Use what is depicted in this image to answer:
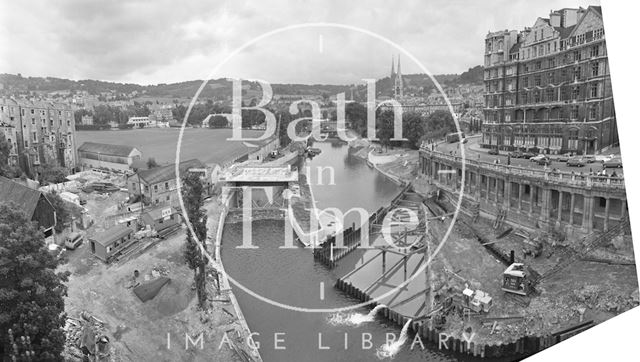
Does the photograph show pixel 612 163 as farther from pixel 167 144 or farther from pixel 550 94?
pixel 167 144

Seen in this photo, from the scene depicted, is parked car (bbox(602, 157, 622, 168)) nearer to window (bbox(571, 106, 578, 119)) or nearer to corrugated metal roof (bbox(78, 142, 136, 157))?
window (bbox(571, 106, 578, 119))

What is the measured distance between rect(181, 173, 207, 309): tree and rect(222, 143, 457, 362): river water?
2450 millimetres

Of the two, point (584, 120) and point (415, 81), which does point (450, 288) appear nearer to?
point (584, 120)

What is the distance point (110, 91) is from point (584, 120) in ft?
223

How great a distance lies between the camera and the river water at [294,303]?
59.7 feet

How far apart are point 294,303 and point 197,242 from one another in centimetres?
517

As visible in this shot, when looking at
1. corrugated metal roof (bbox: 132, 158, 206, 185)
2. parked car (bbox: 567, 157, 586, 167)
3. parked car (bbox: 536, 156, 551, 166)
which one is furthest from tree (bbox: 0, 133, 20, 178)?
parked car (bbox: 567, 157, 586, 167)

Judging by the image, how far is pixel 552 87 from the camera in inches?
1309

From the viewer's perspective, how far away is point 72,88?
63.7 metres

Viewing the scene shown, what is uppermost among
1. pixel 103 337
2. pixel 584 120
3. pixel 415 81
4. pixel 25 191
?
pixel 415 81

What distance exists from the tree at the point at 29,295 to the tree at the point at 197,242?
5610mm

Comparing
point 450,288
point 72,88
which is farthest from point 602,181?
point 72,88

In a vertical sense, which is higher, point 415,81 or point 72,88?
point 415,81

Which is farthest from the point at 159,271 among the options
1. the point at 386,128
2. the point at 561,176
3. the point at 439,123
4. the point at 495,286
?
the point at 439,123
